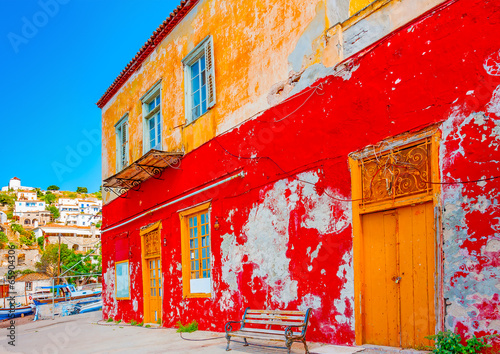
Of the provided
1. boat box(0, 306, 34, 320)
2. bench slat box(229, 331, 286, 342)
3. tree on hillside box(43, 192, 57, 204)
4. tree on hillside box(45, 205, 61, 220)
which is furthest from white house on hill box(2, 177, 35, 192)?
bench slat box(229, 331, 286, 342)

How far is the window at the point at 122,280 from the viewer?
47.6 feet

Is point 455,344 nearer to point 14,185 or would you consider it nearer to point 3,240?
point 3,240

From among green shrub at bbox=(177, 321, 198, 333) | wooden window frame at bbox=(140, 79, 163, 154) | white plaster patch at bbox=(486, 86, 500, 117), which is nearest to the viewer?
white plaster patch at bbox=(486, 86, 500, 117)

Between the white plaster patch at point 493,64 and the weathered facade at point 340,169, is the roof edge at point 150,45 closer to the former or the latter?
the weathered facade at point 340,169

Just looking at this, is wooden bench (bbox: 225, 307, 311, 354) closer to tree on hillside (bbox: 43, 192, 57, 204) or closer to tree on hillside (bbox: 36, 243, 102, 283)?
tree on hillside (bbox: 36, 243, 102, 283)

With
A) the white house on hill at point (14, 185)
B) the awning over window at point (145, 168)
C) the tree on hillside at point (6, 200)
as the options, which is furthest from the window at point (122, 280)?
the white house on hill at point (14, 185)

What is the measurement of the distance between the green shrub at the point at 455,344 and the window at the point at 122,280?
1140 cm

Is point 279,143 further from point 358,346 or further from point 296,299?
point 358,346

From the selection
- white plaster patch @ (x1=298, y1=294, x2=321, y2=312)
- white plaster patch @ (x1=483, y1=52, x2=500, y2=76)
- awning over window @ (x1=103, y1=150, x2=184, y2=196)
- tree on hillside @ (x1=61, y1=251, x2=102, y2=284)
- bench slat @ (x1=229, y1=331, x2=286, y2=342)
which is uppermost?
white plaster patch @ (x1=483, y1=52, x2=500, y2=76)

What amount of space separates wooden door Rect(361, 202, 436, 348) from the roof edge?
799 centimetres

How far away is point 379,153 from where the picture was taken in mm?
6172

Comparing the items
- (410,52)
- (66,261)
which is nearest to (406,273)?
(410,52)

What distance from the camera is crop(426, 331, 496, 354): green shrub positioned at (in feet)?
15.0

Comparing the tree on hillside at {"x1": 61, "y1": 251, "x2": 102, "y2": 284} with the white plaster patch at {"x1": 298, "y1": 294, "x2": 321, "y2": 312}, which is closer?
the white plaster patch at {"x1": 298, "y1": 294, "x2": 321, "y2": 312}
